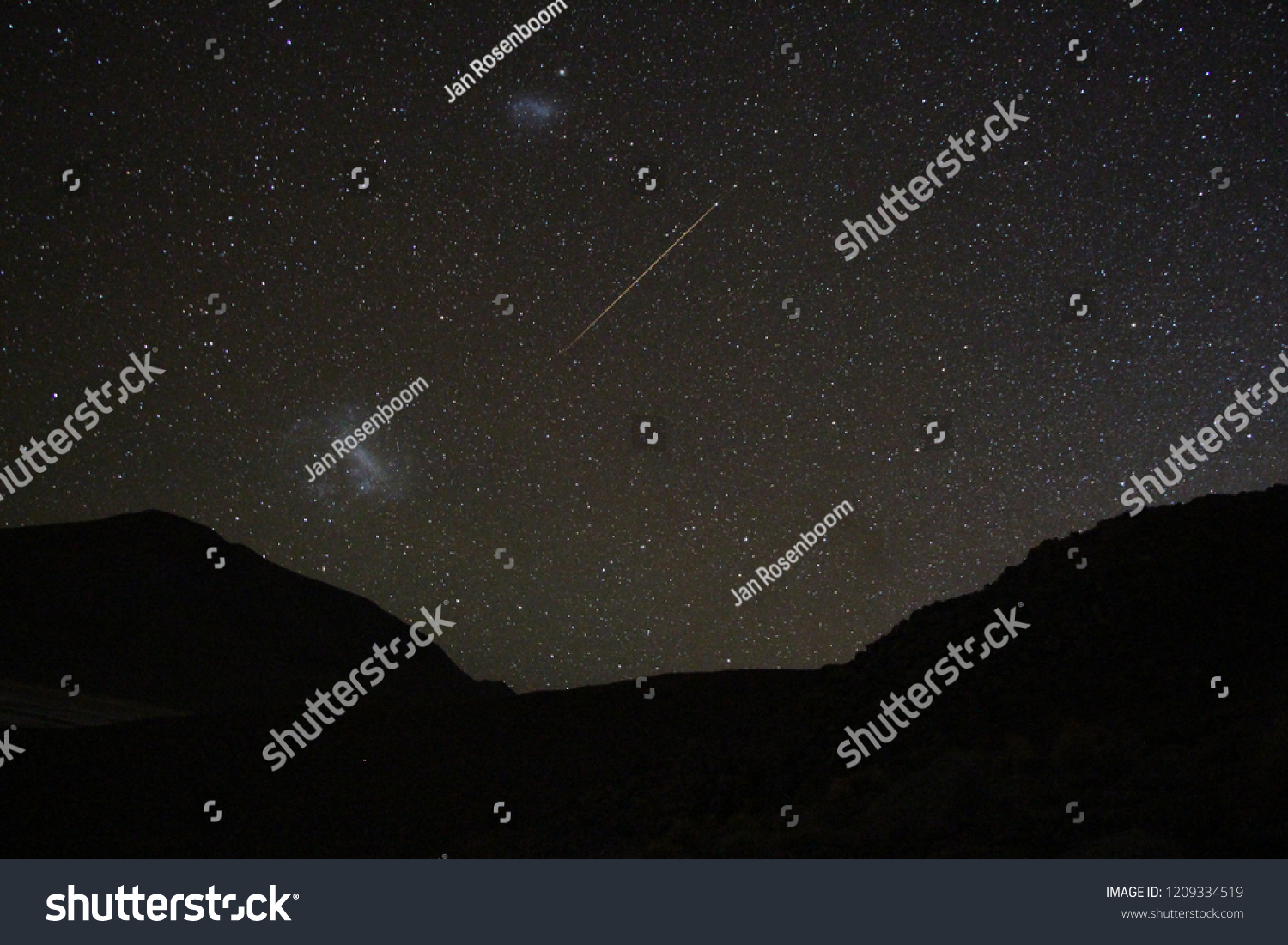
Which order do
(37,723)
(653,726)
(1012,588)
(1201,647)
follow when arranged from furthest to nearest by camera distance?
(37,723) < (653,726) < (1012,588) < (1201,647)

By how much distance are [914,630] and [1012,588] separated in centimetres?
177

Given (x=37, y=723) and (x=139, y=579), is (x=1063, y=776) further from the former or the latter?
(x=139, y=579)

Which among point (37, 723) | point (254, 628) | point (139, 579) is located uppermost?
point (139, 579)

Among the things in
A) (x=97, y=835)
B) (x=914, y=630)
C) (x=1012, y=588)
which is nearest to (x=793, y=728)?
(x=914, y=630)

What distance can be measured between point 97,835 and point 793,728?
11.8 meters

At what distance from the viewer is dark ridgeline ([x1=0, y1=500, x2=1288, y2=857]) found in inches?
342

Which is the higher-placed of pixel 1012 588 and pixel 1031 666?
pixel 1012 588

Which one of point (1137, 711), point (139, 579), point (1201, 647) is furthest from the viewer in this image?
point (139, 579)

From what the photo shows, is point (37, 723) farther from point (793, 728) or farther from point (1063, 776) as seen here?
point (1063, 776)

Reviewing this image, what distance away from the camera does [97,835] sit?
1647 centimetres

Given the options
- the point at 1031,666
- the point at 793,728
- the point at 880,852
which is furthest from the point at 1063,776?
the point at 793,728

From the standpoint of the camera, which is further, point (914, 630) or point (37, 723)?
point (37, 723)

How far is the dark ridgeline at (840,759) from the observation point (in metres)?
Answer: 8.70

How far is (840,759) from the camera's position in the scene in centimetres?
1277
